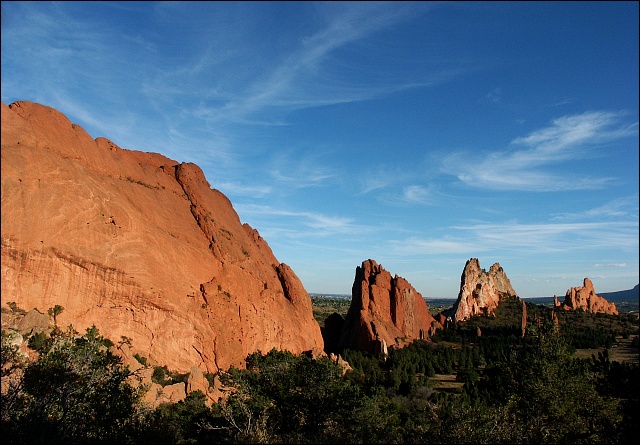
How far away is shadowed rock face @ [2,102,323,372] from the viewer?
122 ft

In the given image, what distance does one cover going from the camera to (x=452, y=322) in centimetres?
12562

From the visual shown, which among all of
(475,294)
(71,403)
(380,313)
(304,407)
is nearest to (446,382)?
(380,313)

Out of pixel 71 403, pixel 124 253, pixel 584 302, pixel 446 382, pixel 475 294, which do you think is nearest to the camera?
pixel 71 403

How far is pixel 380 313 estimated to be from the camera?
96.4m

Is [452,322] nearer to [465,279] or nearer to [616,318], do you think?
[465,279]

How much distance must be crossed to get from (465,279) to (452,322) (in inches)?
735

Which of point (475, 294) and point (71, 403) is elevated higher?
point (475, 294)

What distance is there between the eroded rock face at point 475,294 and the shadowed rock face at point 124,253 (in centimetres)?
8848

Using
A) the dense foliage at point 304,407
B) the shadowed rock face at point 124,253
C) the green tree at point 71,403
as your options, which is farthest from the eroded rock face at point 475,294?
the green tree at point 71,403

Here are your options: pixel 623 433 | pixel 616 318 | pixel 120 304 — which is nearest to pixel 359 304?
pixel 120 304

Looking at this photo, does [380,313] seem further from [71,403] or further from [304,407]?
[71,403]

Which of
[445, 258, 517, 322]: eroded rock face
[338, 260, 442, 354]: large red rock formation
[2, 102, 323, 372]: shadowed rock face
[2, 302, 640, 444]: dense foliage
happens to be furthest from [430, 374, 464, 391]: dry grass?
[445, 258, 517, 322]: eroded rock face

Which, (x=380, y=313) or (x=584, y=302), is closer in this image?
(x=380, y=313)

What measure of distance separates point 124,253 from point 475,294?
402 ft
